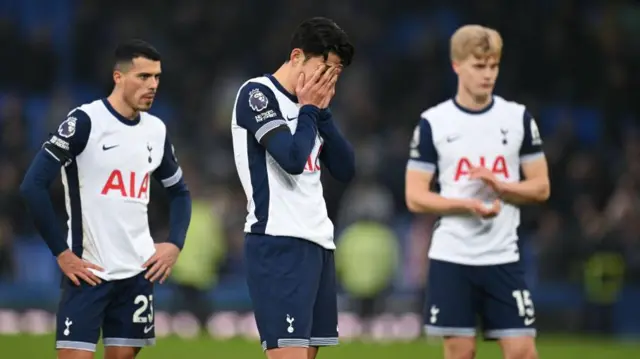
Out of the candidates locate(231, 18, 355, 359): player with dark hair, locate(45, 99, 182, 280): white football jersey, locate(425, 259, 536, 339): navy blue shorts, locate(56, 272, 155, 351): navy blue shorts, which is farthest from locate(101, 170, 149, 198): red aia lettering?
locate(425, 259, 536, 339): navy blue shorts

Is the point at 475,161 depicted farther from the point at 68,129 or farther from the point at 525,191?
the point at 68,129

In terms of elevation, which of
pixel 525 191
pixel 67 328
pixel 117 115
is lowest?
pixel 67 328

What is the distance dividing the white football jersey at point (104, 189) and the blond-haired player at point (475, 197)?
1623mm

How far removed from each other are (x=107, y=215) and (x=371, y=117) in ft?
34.7

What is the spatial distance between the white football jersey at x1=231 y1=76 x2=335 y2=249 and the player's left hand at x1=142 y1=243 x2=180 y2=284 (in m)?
1.13

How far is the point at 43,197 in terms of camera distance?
6852 mm

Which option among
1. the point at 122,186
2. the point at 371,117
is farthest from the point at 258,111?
the point at 371,117

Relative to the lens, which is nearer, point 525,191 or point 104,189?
point 104,189

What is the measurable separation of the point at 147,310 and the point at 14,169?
930 cm

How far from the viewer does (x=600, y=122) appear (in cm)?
1767

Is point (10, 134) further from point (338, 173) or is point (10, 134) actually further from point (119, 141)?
point (338, 173)

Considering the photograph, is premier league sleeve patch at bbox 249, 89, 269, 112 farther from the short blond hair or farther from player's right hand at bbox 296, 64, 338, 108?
the short blond hair

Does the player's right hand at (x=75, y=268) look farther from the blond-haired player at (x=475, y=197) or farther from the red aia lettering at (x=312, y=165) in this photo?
the blond-haired player at (x=475, y=197)

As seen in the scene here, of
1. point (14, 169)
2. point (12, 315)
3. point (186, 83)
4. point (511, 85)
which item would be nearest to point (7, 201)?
point (14, 169)
